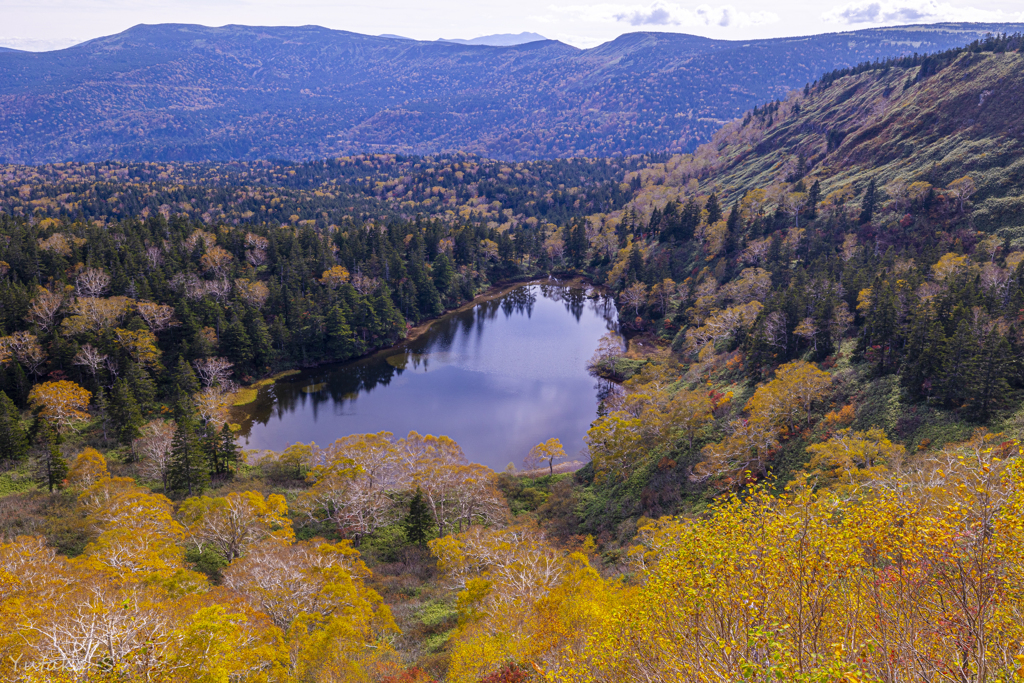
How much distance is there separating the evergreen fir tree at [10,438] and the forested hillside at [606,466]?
482 millimetres

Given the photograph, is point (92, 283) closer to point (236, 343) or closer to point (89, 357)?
point (89, 357)

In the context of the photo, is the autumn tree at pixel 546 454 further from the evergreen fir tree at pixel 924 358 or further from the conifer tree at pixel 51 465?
the conifer tree at pixel 51 465

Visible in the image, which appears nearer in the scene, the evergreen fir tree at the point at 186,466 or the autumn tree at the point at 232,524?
the autumn tree at the point at 232,524

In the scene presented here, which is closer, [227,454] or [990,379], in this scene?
[990,379]

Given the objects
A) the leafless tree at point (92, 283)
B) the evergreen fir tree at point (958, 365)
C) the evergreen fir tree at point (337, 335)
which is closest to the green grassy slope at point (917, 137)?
the evergreen fir tree at point (958, 365)

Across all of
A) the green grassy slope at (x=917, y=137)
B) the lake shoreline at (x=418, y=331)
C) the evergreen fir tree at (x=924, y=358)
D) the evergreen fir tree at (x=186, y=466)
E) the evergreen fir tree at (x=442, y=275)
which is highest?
the green grassy slope at (x=917, y=137)

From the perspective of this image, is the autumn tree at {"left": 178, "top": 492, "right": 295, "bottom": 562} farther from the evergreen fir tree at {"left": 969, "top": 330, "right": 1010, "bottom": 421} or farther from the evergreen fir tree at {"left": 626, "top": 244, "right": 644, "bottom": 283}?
the evergreen fir tree at {"left": 626, "top": 244, "right": 644, "bottom": 283}

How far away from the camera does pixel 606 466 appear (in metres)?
57.0

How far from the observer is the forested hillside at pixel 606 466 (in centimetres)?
1617

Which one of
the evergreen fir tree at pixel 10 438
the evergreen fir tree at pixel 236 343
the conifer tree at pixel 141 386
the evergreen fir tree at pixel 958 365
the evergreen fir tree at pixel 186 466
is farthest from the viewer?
the evergreen fir tree at pixel 236 343

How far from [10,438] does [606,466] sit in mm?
61475

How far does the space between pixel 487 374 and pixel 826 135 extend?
137574 millimetres

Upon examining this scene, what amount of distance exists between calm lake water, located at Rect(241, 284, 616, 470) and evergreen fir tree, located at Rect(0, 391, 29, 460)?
22975 mm

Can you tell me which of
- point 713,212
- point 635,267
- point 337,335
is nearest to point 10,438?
point 337,335
